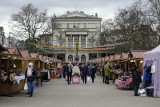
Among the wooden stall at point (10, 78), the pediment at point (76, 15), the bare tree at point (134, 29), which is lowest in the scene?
the wooden stall at point (10, 78)

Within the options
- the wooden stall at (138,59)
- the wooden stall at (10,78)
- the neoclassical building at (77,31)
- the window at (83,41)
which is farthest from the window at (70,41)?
the wooden stall at (10,78)

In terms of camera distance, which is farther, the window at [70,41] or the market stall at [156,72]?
the window at [70,41]

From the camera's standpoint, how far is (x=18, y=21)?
80.1m

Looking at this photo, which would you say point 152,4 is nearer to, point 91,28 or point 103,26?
point 103,26

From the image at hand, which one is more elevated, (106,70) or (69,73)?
(106,70)

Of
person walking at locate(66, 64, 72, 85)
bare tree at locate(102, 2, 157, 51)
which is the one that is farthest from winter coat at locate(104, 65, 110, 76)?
bare tree at locate(102, 2, 157, 51)

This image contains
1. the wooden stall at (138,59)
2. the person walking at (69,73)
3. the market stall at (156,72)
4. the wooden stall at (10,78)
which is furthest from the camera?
the person walking at (69,73)

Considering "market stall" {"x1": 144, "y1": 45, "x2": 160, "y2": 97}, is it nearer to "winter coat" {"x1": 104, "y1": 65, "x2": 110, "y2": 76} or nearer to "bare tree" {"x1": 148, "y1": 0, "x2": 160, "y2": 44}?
"winter coat" {"x1": 104, "y1": 65, "x2": 110, "y2": 76}

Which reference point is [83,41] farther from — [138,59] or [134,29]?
[138,59]

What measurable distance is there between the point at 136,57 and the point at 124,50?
143 ft

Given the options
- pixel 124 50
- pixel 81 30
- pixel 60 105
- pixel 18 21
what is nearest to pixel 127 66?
pixel 60 105

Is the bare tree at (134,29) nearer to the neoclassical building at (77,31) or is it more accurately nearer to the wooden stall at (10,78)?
the wooden stall at (10,78)

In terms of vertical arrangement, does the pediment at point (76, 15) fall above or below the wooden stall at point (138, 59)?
above

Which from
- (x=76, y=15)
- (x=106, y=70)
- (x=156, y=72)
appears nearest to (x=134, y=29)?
(x=106, y=70)
